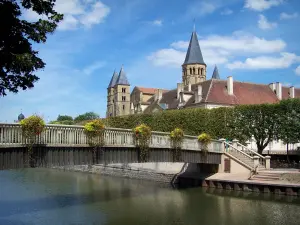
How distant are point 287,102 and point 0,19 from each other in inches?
1454

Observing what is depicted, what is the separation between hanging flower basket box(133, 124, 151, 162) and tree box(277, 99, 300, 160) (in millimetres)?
23104

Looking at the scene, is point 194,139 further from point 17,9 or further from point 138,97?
point 138,97

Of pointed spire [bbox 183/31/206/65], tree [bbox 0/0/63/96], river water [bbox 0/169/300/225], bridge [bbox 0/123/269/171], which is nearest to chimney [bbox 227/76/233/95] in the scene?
river water [bbox 0/169/300/225]

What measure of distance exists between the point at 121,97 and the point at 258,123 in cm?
7625

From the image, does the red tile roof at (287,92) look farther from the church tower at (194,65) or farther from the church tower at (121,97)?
the church tower at (121,97)

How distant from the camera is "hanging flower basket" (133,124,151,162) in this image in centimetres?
2381

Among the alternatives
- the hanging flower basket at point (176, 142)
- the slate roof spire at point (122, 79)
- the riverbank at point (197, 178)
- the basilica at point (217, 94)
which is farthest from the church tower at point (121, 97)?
the hanging flower basket at point (176, 142)

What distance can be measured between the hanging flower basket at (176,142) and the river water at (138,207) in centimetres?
337

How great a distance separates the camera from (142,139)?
78.6 ft

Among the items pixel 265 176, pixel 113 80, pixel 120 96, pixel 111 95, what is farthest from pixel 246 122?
pixel 113 80

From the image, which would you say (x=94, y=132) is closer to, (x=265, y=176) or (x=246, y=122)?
(x=265, y=176)

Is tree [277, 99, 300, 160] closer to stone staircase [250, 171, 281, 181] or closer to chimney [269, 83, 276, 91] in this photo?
stone staircase [250, 171, 281, 181]

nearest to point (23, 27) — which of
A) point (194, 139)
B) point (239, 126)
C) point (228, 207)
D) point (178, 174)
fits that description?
point (228, 207)

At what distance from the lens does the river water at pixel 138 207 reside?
68.2 ft
